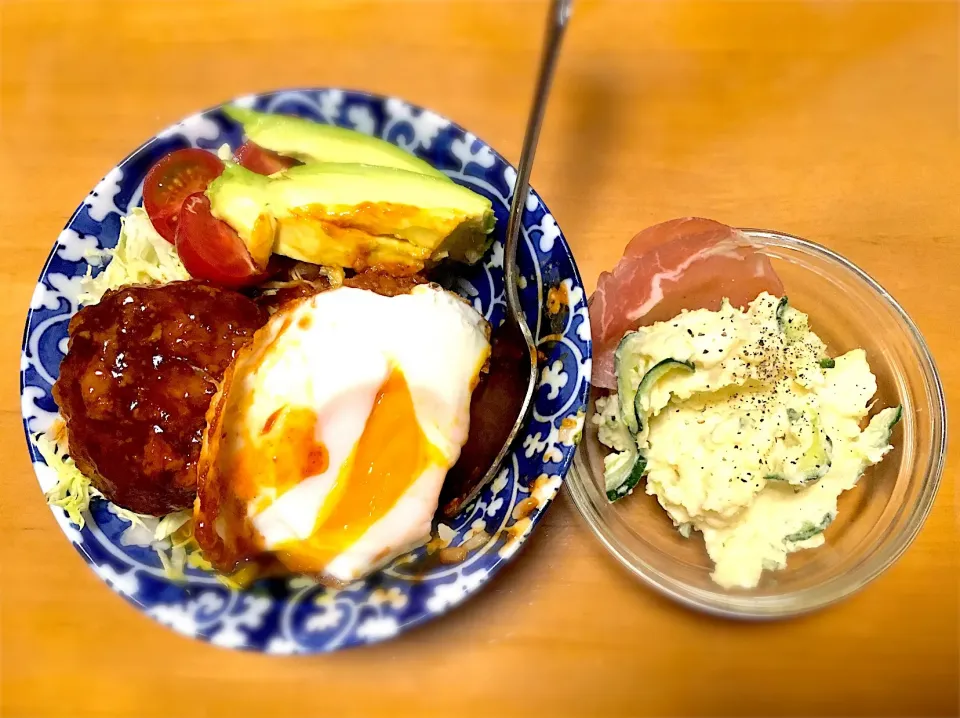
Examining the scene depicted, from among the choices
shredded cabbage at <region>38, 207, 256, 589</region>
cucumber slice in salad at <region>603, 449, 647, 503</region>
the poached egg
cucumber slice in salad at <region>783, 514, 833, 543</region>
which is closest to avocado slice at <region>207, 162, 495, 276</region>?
the poached egg

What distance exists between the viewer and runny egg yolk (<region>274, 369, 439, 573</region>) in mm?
1412

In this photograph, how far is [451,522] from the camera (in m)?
1.62

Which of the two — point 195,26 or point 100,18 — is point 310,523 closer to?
point 195,26

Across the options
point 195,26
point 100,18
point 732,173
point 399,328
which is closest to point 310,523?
point 399,328

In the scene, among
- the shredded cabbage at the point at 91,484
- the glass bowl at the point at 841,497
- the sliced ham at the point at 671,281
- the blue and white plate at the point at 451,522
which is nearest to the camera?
the blue and white plate at the point at 451,522

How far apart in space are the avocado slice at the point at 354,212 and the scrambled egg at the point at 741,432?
55 centimetres

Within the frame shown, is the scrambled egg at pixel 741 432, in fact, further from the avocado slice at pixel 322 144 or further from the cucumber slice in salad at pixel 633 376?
the avocado slice at pixel 322 144

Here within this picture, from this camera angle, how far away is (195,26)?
221 centimetres

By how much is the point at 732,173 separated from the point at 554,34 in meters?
1.05

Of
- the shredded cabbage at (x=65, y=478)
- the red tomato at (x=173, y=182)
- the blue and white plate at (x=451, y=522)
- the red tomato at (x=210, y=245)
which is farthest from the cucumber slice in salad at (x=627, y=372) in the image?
the shredded cabbage at (x=65, y=478)

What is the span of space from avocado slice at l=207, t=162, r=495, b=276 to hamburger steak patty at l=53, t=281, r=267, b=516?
246 millimetres

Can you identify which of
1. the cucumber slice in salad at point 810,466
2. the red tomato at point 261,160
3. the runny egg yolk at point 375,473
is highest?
the red tomato at point 261,160

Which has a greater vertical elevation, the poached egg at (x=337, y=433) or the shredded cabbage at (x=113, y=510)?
the poached egg at (x=337, y=433)

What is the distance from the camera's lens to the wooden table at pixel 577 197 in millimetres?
1710
